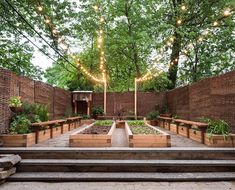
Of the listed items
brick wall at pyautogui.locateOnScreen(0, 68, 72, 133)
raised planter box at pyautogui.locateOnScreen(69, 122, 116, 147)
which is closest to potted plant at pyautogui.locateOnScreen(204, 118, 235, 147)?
raised planter box at pyautogui.locateOnScreen(69, 122, 116, 147)

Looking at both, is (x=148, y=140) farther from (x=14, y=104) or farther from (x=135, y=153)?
(x=14, y=104)

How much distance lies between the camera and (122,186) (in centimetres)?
439

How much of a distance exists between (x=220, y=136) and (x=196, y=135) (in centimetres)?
134

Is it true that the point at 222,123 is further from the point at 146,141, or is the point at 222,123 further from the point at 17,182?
the point at 17,182

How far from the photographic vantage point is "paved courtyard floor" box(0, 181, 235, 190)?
4.29m

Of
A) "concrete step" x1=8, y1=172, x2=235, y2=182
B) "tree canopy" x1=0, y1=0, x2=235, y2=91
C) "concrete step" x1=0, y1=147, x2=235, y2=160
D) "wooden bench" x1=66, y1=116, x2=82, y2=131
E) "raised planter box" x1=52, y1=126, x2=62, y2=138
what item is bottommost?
"concrete step" x1=8, y1=172, x2=235, y2=182

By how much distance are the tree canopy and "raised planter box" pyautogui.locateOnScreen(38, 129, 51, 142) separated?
15.3 ft

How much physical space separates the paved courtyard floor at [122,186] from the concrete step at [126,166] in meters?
0.48

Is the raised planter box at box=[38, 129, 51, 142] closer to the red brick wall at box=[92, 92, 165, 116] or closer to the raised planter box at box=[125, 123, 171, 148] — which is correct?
the raised planter box at box=[125, 123, 171, 148]

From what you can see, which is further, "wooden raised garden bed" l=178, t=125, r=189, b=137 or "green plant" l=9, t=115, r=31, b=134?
"wooden raised garden bed" l=178, t=125, r=189, b=137

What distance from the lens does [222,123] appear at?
248 inches

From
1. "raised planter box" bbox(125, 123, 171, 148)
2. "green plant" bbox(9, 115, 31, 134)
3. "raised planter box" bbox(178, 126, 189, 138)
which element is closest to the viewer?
"raised planter box" bbox(125, 123, 171, 148)

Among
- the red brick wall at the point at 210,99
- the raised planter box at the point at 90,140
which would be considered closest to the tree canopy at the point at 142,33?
the red brick wall at the point at 210,99

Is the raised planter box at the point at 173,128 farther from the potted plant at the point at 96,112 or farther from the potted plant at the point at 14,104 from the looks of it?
the potted plant at the point at 14,104
